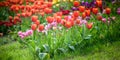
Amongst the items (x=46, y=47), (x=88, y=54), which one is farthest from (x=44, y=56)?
(x=88, y=54)

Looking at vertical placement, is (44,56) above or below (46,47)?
below

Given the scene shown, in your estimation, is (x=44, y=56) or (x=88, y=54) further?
(x=88, y=54)

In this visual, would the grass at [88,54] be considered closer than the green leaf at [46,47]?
Yes

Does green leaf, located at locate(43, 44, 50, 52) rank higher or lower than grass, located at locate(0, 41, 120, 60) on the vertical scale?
higher

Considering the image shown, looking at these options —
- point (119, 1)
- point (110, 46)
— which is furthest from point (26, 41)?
point (119, 1)

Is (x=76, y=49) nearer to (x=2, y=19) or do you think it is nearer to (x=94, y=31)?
(x=94, y=31)

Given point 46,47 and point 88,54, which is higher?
point 46,47

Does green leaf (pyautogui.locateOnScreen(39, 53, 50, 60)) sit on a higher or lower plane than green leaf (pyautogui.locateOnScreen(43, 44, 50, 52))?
lower

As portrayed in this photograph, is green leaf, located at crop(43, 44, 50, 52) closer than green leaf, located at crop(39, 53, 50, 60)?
No

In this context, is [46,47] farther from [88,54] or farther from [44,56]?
[88,54]

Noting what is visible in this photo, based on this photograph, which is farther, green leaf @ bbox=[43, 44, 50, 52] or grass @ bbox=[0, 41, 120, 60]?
green leaf @ bbox=[43, 44, 50, 52]

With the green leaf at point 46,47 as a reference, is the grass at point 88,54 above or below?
below

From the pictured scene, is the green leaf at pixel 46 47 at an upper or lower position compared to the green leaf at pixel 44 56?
upper

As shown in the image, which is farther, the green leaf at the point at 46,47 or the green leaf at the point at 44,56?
the green leaf at the point at 46,47
